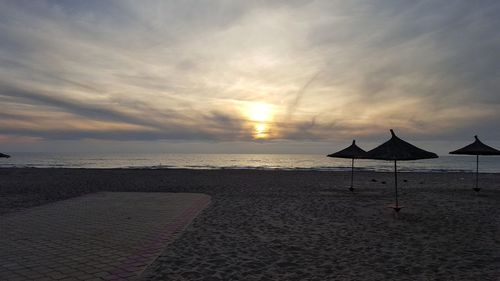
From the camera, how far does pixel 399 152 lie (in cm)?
1105

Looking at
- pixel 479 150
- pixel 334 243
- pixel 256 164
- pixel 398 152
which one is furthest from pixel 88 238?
pixel 256 164

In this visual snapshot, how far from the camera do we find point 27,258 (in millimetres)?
6297

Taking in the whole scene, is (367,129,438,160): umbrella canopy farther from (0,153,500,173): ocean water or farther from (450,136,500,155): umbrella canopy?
(0,153,500,173): ocean water

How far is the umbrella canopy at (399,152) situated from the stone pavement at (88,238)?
6.31 meters

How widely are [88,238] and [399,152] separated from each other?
9.08 metres

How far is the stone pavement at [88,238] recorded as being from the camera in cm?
574

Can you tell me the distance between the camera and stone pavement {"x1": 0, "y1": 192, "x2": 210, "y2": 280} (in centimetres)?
574

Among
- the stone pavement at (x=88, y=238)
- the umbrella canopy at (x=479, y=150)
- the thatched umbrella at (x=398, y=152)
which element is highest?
the umbrella canopy at (x=479, y=150)

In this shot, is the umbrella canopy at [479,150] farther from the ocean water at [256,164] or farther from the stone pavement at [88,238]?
the ocean water at [256,164]

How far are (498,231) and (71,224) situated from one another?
36.3 ft

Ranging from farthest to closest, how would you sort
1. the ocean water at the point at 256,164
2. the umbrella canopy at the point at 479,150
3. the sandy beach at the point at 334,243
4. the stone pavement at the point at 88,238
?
the ocean water at the point at 256,164 → the umbrella canopy at the point at 479,150 → the sandy beach at the point at 334,243 → the stone pavement at the point at 88,238

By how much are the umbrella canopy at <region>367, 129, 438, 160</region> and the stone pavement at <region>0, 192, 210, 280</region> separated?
6.31 meters

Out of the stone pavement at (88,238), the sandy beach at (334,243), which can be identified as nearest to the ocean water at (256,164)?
the sandy beach at (334,243)

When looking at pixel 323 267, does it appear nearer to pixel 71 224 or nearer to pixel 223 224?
pixel 223 224
